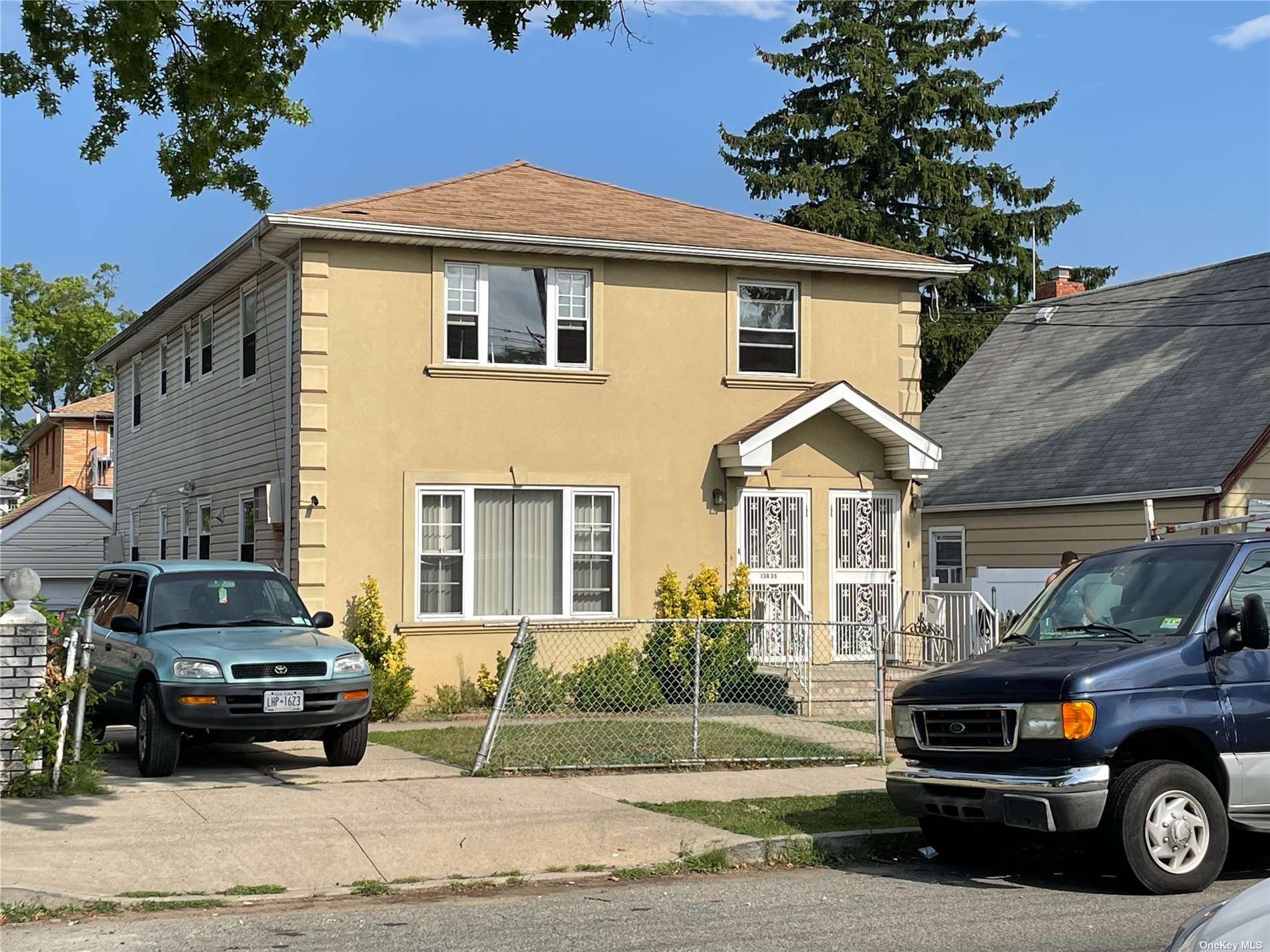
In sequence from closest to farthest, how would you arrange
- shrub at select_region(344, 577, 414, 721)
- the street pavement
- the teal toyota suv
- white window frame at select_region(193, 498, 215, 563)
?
the street pavement, the teal toyota suv, shrub at select_region(344, 577, 414, 721), white window frame at select_region(193, 498, 215, 563)

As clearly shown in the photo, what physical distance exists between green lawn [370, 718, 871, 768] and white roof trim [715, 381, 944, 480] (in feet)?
15.6

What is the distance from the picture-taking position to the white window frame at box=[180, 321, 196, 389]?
21984mm

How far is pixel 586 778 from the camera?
11.6 meters

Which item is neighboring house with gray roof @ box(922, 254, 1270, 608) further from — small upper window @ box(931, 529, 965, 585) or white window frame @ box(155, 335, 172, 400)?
white window frame @ box(155, 335, 172, 400)

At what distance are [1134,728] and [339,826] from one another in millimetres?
5045

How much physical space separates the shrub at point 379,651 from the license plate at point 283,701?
14.8 ft

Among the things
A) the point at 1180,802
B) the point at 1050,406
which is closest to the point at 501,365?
the point at 1180,802

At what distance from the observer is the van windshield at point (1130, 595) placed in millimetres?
8719

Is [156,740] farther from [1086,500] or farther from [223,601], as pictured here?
[1086,500]

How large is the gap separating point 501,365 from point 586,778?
7.00 meters

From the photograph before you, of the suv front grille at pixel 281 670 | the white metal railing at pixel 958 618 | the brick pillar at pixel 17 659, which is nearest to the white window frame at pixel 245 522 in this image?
the suv front grille at pixel 281 670

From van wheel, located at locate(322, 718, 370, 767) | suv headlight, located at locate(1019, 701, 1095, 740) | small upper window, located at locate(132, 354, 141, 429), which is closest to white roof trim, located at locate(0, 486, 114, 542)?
small upper window, located at locate(132, 354, 141, 429)

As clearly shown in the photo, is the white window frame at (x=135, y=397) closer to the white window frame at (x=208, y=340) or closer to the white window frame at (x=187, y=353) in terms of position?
the white window frame at (x=187, y=353)

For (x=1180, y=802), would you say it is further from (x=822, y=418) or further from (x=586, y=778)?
(x=822, y=418)
